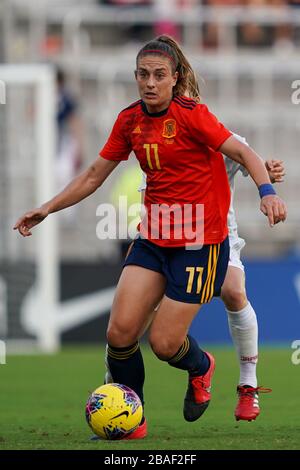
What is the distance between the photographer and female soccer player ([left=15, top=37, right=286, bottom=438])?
666 centimetres

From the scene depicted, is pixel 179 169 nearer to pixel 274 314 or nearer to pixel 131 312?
pixel 131 312

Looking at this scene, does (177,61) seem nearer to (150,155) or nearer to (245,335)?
(150,155)

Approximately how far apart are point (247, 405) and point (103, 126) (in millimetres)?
9126

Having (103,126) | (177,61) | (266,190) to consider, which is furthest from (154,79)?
(103,126)

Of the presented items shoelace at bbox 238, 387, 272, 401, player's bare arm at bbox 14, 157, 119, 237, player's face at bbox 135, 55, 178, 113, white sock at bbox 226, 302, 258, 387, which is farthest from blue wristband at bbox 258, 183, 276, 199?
shoelace at bbox 238, 387, 272, 401

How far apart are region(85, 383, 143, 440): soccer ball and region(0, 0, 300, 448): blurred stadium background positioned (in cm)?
722

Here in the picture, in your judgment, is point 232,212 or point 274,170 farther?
point 232,212

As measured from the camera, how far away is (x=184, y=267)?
6.84 metres

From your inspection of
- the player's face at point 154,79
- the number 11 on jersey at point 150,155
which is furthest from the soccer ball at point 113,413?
the player's face at point 154,79

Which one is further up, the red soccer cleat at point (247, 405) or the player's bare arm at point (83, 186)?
the player's bare arm at point (83, 186)

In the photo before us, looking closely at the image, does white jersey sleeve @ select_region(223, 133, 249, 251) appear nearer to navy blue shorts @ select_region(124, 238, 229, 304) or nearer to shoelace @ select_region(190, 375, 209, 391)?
navy blue shorts @ select_region(124, 238, 229, 304)

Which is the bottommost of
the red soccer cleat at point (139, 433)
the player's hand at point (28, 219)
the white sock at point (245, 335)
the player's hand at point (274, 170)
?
the red soccer cleat at point (139, 433)

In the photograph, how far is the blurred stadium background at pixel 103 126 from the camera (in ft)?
46.2

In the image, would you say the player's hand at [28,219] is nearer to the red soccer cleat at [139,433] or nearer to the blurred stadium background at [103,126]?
the red soccer cleat at [139,433]
